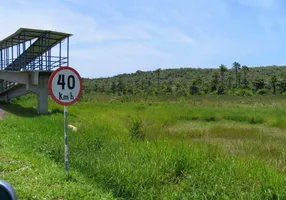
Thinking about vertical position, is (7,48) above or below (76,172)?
above

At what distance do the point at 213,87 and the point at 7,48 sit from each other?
48.4m

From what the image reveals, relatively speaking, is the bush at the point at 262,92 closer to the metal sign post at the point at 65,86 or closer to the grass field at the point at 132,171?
the grass field at the point at 132,171

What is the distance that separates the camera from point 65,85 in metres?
6.29

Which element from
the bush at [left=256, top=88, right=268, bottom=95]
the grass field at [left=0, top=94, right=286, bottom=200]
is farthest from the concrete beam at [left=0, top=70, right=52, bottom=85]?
the bush at [left=256, top=88, right=268, bottom=95]

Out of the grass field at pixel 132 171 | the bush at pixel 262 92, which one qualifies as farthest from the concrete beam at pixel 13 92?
the bush at pixel 262 92

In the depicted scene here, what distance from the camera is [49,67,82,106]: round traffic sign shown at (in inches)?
240

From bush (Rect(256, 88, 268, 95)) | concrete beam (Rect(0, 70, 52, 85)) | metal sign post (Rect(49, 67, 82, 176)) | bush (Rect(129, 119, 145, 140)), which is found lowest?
bush (Rect(129, 119, 145, 140))

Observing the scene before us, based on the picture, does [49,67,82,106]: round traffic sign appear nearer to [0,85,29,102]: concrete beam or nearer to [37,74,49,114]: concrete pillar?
[37,74,49,114]: concrete pillar

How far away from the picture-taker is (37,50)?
2117 cm

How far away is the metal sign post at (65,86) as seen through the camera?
6.11 metres

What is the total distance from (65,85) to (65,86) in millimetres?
21

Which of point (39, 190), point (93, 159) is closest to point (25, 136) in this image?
point (93, 159)

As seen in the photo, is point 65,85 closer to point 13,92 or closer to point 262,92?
point 13,92

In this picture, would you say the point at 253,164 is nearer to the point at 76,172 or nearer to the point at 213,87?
the point at 76,172
